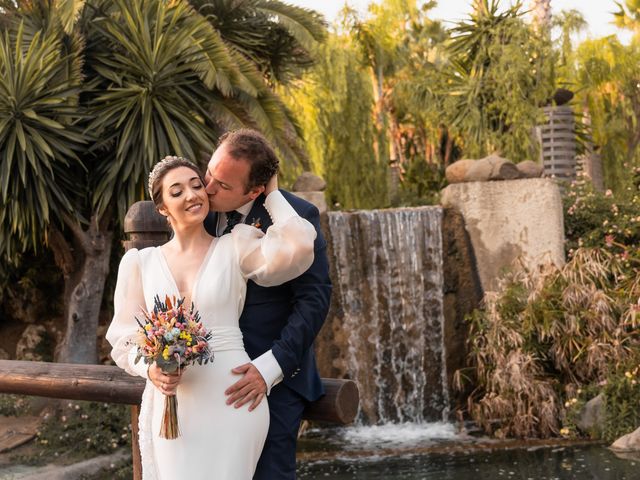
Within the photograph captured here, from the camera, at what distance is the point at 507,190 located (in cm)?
1025

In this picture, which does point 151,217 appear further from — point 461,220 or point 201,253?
point 461,220

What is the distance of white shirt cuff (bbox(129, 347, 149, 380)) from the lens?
8.87ft

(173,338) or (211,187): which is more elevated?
(211,187)

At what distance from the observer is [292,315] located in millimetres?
2723

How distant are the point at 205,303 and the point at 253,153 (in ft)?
1.43

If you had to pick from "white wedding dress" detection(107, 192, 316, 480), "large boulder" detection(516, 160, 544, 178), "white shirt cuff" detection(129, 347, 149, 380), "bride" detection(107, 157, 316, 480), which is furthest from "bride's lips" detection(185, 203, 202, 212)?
"large boulder" detection(516, 160, 544, 178)

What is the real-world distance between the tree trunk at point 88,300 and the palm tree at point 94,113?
0.04 feet

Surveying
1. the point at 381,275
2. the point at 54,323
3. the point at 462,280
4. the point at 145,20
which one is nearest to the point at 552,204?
the point at 462,280

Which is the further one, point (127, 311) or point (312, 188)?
point (312, 188)

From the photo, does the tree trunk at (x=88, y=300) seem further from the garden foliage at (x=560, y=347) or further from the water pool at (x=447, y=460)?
the garden foliage at (x=560, y=347)

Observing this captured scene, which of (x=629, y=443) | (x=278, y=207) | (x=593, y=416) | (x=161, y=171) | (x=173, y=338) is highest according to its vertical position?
(x=161, y=171)

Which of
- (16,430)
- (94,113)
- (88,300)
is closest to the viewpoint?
(16,430)

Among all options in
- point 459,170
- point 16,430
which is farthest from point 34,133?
point 459,170

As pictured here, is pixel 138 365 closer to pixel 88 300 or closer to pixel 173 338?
pixel 173 338
